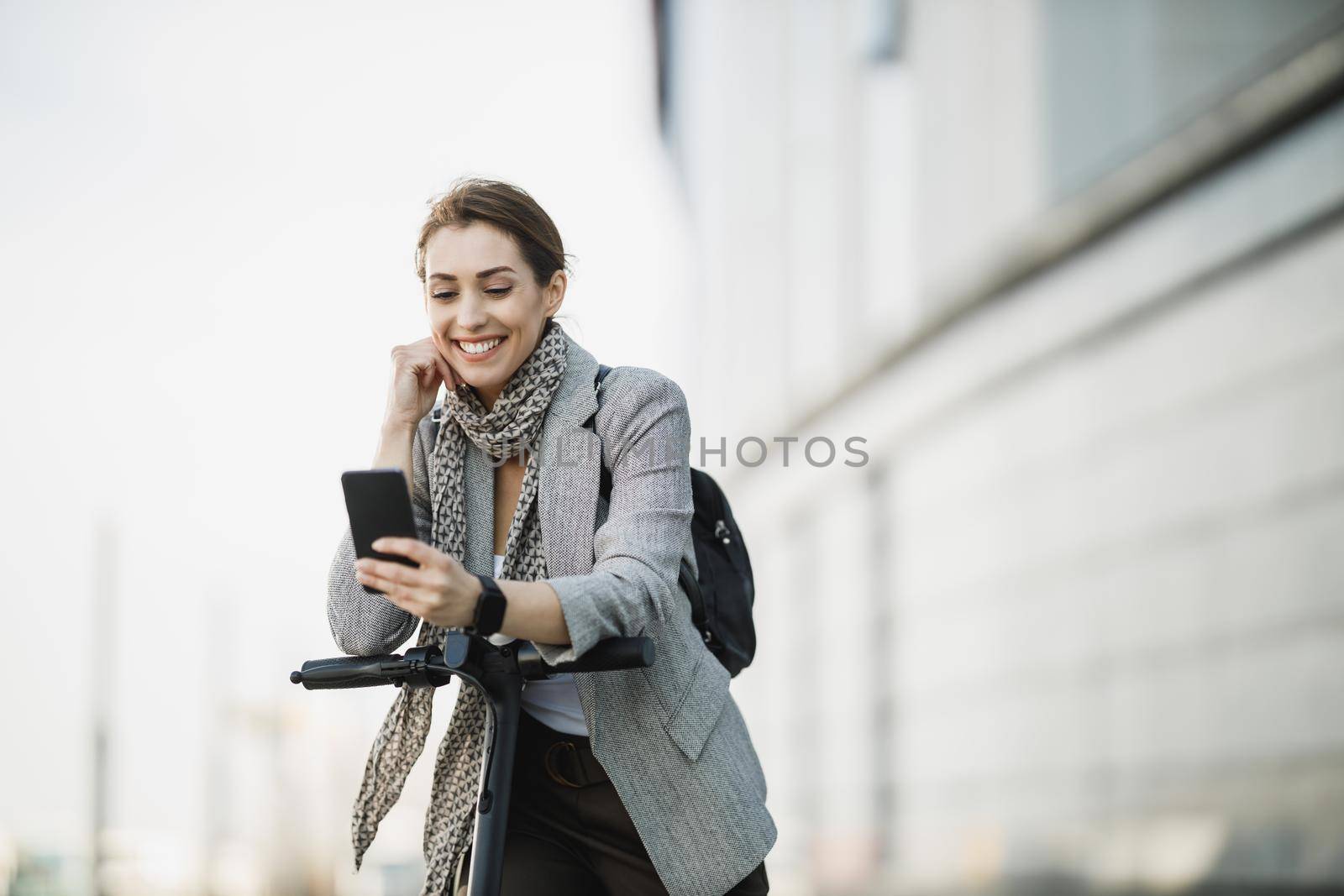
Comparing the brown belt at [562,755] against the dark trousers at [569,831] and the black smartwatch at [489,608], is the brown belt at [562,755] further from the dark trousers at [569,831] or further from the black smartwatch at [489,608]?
the black smartwatch at [489,608]

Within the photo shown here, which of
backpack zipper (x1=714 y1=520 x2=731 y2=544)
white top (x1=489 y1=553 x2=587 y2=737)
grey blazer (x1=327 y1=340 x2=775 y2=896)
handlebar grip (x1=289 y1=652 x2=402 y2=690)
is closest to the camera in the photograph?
handlebar grip (x1=289 y1=652 x2=402 y2=690)

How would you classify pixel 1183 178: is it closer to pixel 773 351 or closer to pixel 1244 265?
pixel 1244 265

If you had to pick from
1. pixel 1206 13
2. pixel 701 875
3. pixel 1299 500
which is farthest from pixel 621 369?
pixel 1206 13

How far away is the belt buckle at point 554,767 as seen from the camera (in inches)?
78.9

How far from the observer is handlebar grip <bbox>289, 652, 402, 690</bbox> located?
5.76 ft

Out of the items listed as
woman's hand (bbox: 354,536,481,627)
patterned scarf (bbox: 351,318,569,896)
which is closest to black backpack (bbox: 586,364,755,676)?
patterned scarf (bbox: 351,318,569,896)

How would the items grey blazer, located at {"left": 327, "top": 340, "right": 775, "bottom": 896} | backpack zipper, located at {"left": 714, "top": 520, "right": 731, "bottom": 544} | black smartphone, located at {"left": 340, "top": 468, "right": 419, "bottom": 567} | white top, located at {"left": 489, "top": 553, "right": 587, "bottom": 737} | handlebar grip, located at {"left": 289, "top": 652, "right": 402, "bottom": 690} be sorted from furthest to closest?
1. backpack zipper, located at {"left": 714, "top": 520, "right": 731, "bottom": 544}
2. white top, located at {"left": 489, "top": 553, "right": 587, "bottom": 737}
3. grey blazer, located at {"left": 327, "top": 340, "right": 775, "bottom": 896}
4. handlebar grip, located at {"left": 289, "top": 652, "right": 402, "bottom": 690}
5. black smartphone, located at {"left": 340, "top": 468, "right": 419, "bottom": 567}

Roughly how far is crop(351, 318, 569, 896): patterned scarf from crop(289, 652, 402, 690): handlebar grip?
7.3 inches

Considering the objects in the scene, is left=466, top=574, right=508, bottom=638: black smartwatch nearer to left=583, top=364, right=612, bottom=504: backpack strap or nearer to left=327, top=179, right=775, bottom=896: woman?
left=327, top=179, right=775, bottom=896: woman

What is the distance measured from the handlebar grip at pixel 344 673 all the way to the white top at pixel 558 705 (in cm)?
28

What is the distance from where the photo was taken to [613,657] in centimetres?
165

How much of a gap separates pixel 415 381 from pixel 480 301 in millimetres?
193

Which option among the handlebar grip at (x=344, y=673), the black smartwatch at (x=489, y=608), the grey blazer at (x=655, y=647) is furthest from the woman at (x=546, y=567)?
the black smartwatch at (x=489, y=608)

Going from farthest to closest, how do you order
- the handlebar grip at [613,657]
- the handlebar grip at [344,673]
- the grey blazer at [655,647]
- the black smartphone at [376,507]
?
the grey blazer at [655,647] < the handlebar grip at [344,673] < the handlebar grip at [613,657] < the black smartphone at [376,507]
